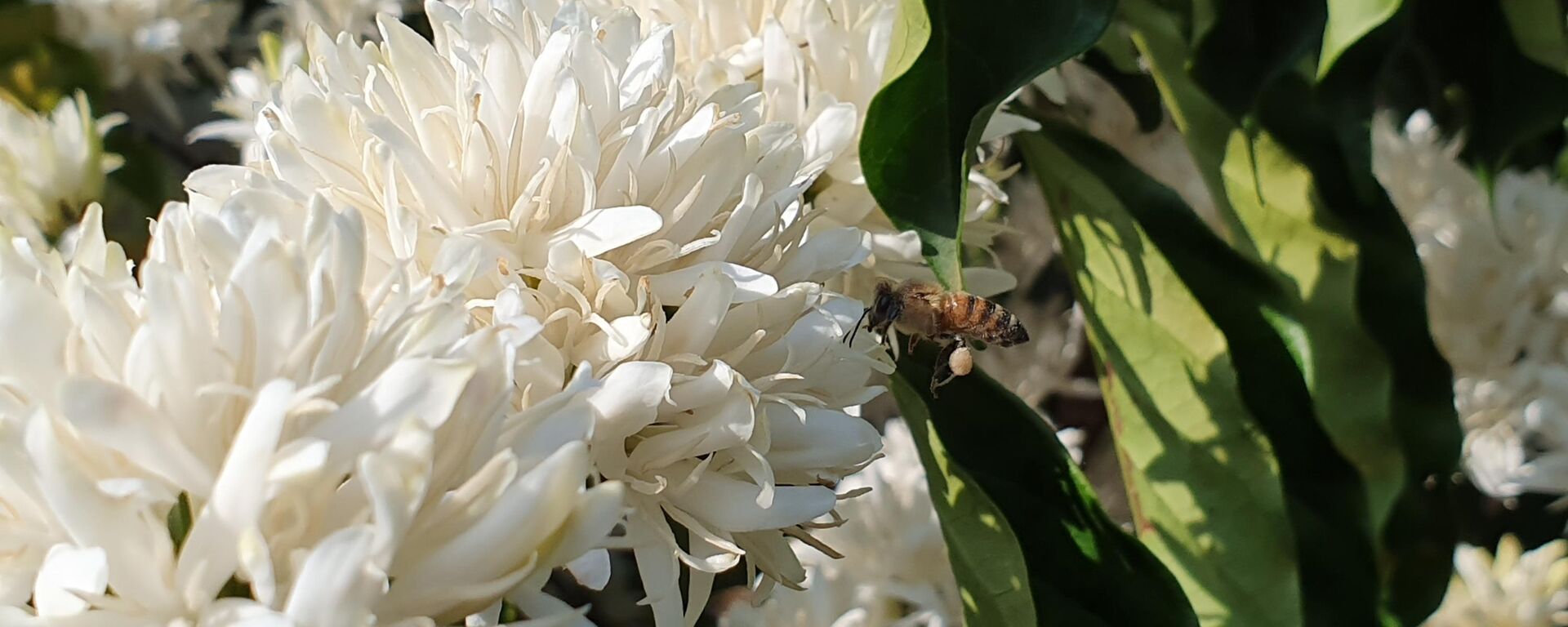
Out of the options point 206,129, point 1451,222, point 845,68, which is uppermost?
point 845,68

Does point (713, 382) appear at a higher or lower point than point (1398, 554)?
higher

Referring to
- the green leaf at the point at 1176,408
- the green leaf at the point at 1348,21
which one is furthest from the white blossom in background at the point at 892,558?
the green leaf at the point at 1348,21

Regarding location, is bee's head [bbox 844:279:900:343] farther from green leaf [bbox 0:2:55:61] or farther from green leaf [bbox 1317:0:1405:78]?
green leaf [bbox 0:2:55:61]

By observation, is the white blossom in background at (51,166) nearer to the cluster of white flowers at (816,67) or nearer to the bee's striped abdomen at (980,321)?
the cluster of white flowers at (816,67)

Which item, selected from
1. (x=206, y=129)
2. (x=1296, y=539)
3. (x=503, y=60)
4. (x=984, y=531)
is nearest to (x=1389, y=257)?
(x=1296, y=539)

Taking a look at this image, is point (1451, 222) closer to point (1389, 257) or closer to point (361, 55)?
point (1389, 257)

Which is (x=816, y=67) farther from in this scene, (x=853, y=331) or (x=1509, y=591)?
(x=1509, y=591)

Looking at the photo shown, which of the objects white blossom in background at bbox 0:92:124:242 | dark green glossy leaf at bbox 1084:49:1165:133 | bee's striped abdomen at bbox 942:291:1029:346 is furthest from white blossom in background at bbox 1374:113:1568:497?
white blossom in background at bbox 0:92:124:242
